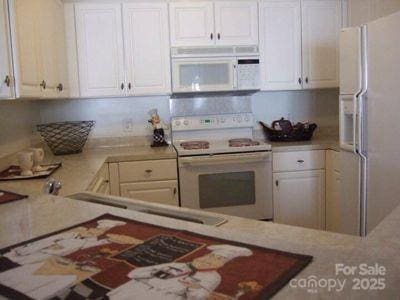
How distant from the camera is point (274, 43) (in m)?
3.28

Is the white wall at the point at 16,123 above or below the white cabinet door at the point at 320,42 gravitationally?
below

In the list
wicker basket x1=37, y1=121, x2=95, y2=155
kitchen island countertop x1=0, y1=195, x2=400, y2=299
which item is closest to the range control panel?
wicker basket x1=37, y1=121, x2=95, y2=155

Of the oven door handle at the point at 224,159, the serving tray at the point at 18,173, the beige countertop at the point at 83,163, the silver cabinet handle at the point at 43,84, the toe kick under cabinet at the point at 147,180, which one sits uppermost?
the silver cabinet handle at the point at 43,84

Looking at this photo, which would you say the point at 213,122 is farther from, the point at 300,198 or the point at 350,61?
the point at 350,61

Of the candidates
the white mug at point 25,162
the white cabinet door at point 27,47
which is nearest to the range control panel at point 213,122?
the white cabinet door at point 27,47

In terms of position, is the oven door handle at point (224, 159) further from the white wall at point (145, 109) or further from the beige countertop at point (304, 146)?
the white wall at point (145, 109)

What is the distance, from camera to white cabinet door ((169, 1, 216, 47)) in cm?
312

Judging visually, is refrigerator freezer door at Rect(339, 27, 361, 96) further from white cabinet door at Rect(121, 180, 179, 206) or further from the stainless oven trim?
white cabinet door at Rect(121, 180, 179, 206)

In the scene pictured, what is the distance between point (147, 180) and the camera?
2.94 metres

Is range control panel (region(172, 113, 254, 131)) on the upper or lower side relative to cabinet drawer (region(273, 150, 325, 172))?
upper

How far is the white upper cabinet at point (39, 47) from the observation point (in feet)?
6.28

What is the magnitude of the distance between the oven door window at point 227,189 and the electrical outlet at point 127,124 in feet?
2.99

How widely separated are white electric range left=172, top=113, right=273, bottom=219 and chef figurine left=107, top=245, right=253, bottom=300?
215cm

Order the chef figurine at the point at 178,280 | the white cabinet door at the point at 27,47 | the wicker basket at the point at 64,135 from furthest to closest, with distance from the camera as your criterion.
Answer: the wicker basket at the point at 64,135, the white cabinet door at the point at 27,47, the chef figurine at the point at 178,280
